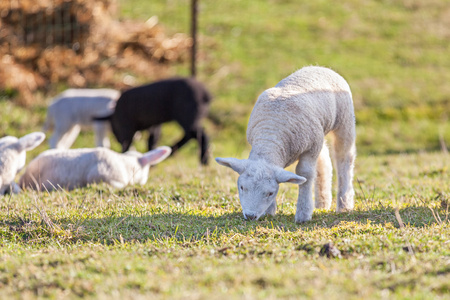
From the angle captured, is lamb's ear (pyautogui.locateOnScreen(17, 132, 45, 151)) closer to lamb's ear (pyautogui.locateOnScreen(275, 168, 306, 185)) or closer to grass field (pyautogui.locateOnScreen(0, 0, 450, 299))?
grass field (pyautogui.locateOnScreen(0, 0, 450, 299))

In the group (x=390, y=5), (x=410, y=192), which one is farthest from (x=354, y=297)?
(x=390, y=5)

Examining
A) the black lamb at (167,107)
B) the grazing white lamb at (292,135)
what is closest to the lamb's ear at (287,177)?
the grazing white lamb at (292,135)

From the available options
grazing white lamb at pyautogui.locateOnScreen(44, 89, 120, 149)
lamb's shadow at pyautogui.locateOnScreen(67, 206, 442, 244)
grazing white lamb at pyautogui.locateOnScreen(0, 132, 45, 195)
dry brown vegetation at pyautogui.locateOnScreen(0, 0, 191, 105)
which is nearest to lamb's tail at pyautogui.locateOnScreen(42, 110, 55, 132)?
grazing white lamb at pyautogui.locateOnScreen(44, 89, 120, 149)

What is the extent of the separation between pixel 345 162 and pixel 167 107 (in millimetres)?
4481

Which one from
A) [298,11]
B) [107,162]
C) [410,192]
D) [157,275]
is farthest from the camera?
[298,11]

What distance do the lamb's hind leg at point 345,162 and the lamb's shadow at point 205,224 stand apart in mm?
356

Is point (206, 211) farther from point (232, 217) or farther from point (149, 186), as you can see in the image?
point (149, 186)

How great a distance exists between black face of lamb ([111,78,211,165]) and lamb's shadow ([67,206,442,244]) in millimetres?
4446

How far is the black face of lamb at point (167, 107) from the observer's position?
9.59 metres

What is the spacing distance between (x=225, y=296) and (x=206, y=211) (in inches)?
90.5

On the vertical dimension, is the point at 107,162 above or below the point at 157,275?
below

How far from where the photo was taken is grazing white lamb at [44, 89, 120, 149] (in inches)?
429

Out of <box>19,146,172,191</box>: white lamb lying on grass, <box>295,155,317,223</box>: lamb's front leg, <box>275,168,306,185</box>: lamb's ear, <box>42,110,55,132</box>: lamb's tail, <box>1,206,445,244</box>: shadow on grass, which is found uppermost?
<box>275,168,306,185</box>: lamb's ear

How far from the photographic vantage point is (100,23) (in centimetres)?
1490
